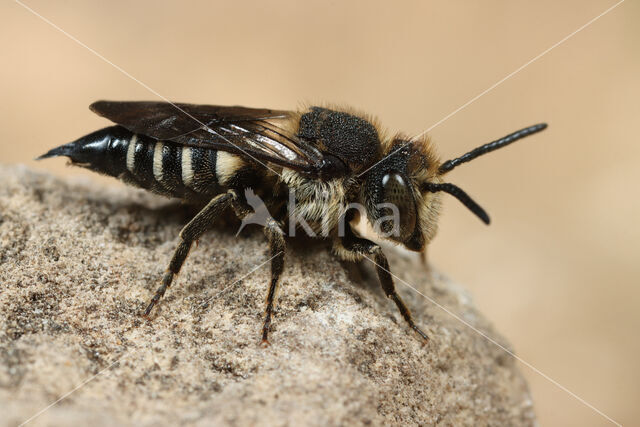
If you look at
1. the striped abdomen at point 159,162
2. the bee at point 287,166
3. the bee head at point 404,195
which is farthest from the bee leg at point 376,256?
the striped abdomen at point 159,162

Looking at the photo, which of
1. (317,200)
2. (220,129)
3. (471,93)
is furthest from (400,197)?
(471,93)

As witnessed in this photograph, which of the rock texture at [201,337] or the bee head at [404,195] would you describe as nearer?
the rock texture at [201,337]

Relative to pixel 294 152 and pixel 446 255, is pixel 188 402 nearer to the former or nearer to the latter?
pixel 294 152

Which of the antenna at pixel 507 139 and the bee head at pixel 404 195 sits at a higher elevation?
the antenna at pixel 507 139

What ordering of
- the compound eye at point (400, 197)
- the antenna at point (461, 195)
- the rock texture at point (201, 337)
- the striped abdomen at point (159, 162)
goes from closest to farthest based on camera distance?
the rock texture at point (201, 337), the antenna at point (461, 195), the compound eye at point (400, 197), the striped abdomen at point (159, 162)

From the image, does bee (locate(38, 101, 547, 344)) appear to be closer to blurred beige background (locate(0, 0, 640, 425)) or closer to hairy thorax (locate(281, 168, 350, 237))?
hairy thorax (locate(281, 168, 350, 237))

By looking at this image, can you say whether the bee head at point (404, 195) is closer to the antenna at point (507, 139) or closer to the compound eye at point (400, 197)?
the compound eye at point (400, 197)

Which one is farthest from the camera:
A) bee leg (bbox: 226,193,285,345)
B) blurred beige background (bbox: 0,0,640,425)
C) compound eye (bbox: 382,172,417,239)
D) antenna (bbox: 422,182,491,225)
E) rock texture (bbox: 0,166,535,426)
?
blurred beige background (bbox: 0,0,640,425)

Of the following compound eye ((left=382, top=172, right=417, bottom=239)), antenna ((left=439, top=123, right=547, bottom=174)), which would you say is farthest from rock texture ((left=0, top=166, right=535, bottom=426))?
antenna ((left=439, top=123, right=547, bottom=174))

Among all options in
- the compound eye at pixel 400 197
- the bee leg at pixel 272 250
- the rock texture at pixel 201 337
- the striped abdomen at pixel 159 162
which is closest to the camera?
the rock texture at pixel 201 337
